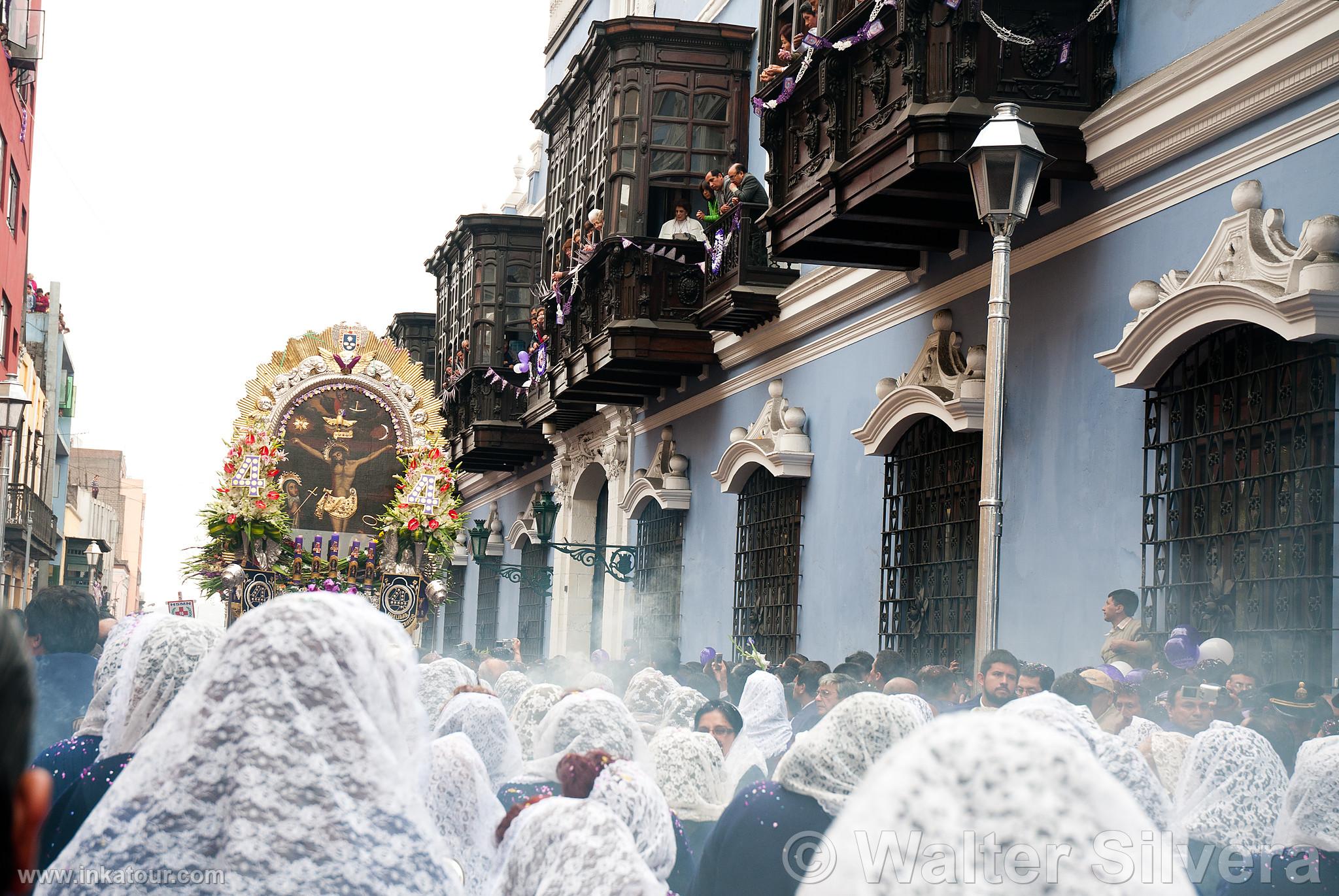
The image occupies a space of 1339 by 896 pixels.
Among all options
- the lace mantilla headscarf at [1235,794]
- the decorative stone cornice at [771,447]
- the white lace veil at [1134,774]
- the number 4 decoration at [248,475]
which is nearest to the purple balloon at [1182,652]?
the lace mantilla headscarf at [1235,794]

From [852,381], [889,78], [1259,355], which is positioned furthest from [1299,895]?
[852,381]

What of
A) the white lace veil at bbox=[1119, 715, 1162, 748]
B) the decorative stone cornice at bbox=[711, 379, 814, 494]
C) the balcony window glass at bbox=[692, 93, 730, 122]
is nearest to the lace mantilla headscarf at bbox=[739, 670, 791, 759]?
the white lace veil at bbox=[1119, 715, 1162, 748]

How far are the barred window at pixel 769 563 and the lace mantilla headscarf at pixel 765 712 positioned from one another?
6.65 m

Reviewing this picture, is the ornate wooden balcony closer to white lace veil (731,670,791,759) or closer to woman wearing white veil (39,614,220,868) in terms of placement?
white lace veil (731,670,791,759)

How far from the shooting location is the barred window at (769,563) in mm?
15000

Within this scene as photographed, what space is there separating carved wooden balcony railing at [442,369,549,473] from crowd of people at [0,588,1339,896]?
1774 cm

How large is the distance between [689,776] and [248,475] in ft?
48.5

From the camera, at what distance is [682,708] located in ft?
25.3

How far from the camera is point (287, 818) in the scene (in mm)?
2688

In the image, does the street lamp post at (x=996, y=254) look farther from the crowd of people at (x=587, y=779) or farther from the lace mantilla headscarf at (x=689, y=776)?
the lace mantilla headscarf at (x=689, y=776)

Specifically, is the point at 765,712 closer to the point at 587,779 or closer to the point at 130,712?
the point at 587,779

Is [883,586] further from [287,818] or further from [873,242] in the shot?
[287,818]

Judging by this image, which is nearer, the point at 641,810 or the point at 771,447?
the point at 641,810

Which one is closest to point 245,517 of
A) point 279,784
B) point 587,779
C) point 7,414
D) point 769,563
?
point 7,414
